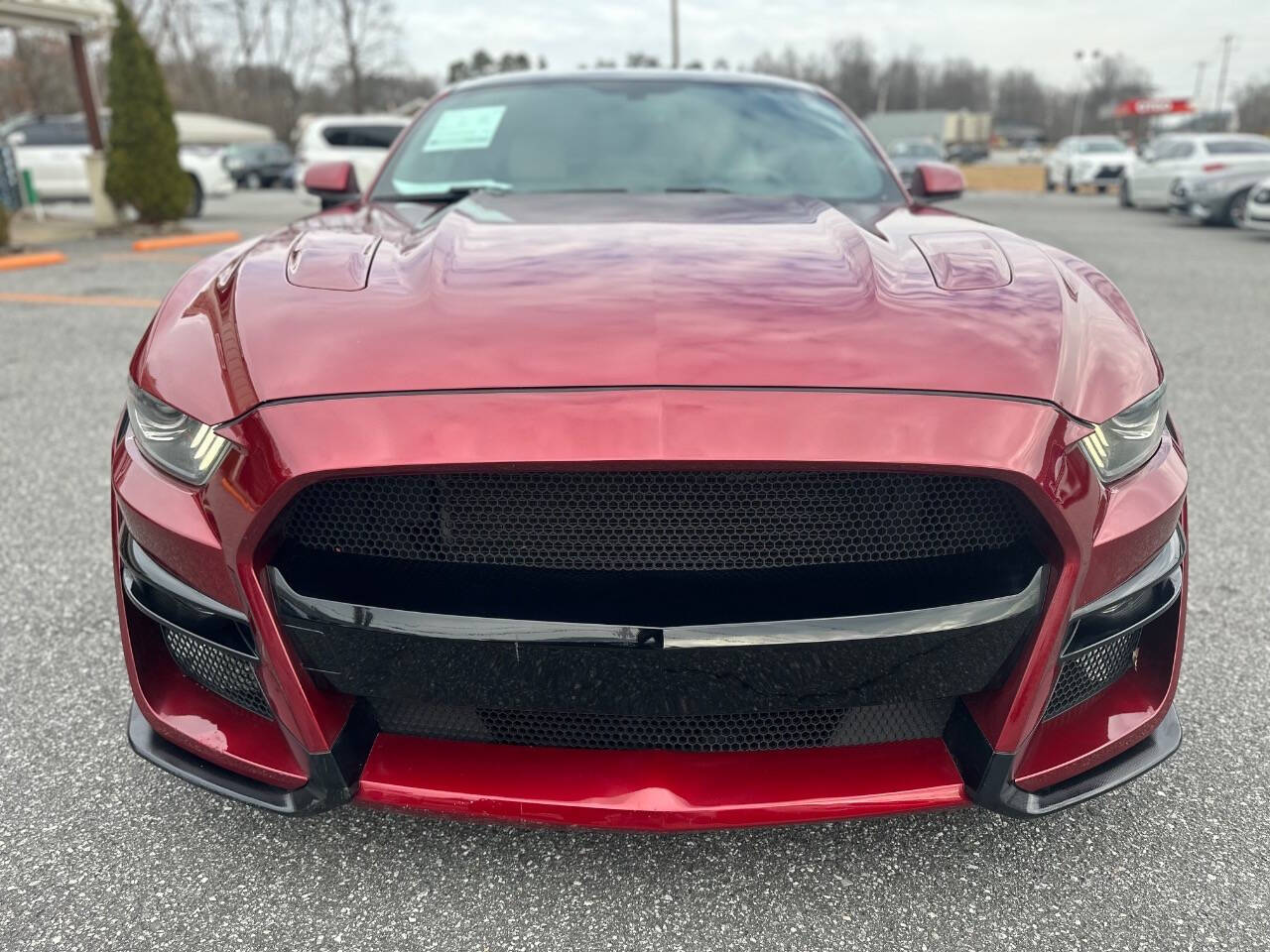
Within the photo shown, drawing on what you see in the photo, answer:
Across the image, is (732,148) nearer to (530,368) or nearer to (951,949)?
(530,368)

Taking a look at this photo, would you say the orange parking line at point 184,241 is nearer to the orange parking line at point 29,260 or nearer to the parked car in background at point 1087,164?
the orange parking line at point 29,260

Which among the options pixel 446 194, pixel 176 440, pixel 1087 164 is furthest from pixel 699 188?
pixel 1087 164

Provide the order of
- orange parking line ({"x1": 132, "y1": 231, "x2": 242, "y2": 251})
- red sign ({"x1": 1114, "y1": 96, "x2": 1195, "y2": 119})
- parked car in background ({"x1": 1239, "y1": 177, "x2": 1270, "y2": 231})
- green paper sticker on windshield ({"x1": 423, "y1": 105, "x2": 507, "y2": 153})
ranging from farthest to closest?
red sign ({"x1": 1114, "y1": 96, "x2": 1195, "y2": 119}) < parked car in background ({"x1": 1239, "y1": 177, "x2": 1270, "y2": 231}) < orange parking line ({"x1": 132, "y1": 231, "x2": 242, "y2": 251}) < green paper sticker on windshield ({"x1": 423, "y1": 105, "x2": 507, "y2": 153})

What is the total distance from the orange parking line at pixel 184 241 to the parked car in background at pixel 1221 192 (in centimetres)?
1314

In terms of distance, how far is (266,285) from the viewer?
1.57 meters

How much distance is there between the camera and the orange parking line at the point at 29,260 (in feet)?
30.6

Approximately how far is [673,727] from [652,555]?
0.89ft

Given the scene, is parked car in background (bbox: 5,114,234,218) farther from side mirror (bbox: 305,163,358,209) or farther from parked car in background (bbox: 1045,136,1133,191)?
parked car in background (bbox: 1045,136,1133,191)

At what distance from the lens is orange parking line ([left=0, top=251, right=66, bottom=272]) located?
9.33 metres

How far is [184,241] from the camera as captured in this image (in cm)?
1115

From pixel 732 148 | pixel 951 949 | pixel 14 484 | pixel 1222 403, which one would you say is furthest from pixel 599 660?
pixel 1222 403

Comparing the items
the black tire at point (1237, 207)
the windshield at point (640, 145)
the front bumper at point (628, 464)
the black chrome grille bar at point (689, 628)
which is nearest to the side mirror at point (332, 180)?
the windshield at point (640, 145)

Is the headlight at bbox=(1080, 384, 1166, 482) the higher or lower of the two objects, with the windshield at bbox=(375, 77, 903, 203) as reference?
lower

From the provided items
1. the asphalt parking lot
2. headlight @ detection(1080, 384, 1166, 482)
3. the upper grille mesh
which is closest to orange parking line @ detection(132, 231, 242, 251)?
the asphalt parking lot
